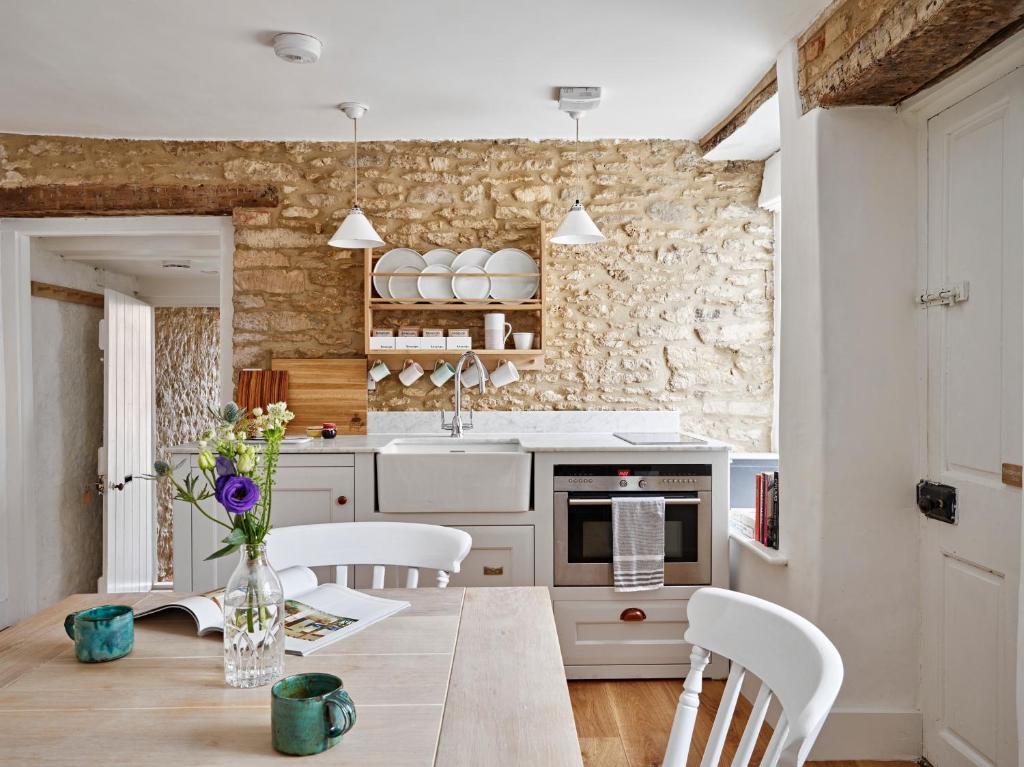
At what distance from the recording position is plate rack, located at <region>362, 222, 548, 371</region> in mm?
3865

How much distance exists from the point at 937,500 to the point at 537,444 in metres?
1.59

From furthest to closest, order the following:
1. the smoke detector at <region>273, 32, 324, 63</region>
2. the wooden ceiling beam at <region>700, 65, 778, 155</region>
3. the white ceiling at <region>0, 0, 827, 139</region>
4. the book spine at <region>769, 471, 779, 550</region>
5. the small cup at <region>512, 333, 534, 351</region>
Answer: the small cup at <region>512, 333, 534, 351</region> → the wooden ceiling beam at <region>700, 65, 778, 155</region> → the book spine at <region>769, 471, 779, 550</region> → the smoke detector at <region>273, 32, 324, 63</region> → the white ceiling at <region>0, 0, 827, 139</region>

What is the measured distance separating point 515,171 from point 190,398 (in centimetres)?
371

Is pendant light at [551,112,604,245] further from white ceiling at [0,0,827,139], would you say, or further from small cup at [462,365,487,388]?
small cup at [462,365,487,388]

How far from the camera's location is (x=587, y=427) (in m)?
4.02

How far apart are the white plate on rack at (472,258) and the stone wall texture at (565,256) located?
0.23 ft

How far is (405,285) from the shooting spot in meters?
3.98

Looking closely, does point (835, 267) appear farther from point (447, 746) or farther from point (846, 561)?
point (447, 746)

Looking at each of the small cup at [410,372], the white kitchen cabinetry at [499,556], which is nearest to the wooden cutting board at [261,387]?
the small cup at [410,372]

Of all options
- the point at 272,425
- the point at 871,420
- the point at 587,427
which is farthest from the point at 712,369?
the point at 272,425

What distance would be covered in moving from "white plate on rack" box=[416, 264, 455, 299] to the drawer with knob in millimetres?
A: 1680

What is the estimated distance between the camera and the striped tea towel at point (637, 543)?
3.25m

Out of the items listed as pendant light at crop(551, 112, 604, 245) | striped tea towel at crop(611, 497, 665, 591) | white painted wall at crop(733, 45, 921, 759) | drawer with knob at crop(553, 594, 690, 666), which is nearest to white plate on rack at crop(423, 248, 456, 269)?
pendant light at crop(551, 112, 604, 245)

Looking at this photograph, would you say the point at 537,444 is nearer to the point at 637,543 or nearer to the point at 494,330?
the point at 637,543
